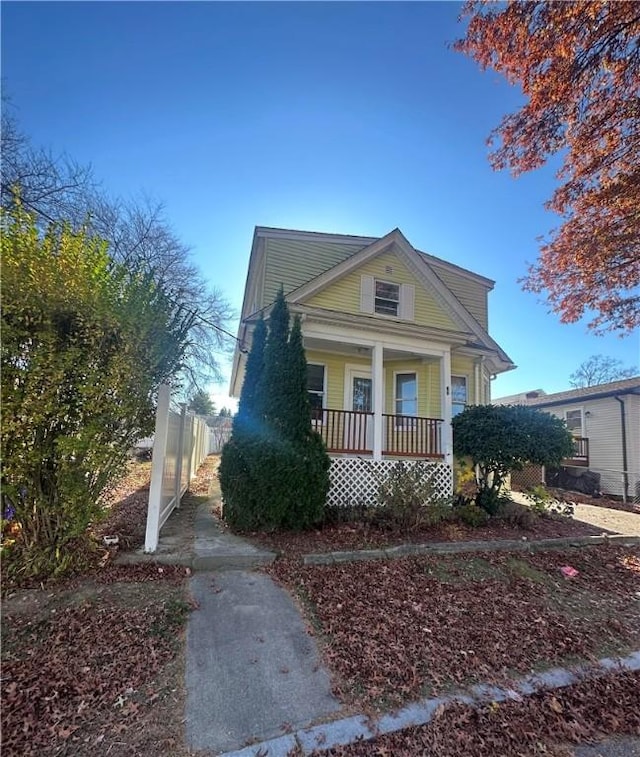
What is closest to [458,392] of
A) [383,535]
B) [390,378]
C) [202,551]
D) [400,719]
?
[390,378]

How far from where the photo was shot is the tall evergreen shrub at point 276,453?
5.81m

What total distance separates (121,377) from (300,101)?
598cm

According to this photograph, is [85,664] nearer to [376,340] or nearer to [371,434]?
[371,434]

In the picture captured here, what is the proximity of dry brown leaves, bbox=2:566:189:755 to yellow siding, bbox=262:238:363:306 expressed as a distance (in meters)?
7.26

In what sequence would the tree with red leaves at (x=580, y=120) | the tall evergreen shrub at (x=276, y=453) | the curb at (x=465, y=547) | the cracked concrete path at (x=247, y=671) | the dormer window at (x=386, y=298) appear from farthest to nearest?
the dormer window at (x=386, y=298) < the tall evergreen shrub at (x=276, y=453) < the tree with red leaves at (x=580, y=120) < the curb at (x=465, y=547) < the cracked concrete path at (x=247, y=671)

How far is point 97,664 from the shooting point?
2.71 m

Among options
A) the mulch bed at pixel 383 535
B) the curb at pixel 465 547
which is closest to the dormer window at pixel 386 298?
the mulch bed at pixel 383 535

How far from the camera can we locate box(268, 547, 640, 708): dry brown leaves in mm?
2842

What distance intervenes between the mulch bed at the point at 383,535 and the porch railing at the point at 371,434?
1.95 m

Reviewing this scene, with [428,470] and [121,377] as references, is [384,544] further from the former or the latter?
[121,377]

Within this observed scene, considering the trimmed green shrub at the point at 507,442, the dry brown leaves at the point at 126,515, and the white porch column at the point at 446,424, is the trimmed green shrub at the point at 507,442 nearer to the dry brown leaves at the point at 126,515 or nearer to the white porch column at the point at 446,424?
the white porch column at the point at 446,424

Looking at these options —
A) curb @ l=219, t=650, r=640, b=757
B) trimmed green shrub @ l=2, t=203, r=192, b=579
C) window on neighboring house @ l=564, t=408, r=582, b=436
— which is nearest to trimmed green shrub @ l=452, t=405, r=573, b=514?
curb @ l=219, t=650, r=640, b=757

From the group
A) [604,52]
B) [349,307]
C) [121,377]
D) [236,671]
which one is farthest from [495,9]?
[236,671]

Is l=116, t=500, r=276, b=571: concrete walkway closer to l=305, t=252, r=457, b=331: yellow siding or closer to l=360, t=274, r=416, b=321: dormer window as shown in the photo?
l=305, t=252, r=457, b=331: yellow siding
